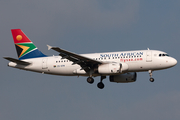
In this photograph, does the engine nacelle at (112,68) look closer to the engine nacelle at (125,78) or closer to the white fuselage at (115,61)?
the white fuselage at (115,61)

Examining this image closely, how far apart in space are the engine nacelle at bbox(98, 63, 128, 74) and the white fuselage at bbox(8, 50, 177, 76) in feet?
2.75

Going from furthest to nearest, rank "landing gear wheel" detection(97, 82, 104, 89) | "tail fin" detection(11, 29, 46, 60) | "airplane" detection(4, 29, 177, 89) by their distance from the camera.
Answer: "landing gear wheel" detection(97, 82, 104, 89)
"tail fin" detection(11, 29, 46, 60)
"airplane" detection(4, 29, 177, 89)

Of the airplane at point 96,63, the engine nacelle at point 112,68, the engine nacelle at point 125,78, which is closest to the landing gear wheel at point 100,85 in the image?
the airplane at point 96,63

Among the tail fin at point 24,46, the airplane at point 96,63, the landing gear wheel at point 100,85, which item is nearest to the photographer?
the airplane at point 96,63

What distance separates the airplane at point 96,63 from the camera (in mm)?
42562

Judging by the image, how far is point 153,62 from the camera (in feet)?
140

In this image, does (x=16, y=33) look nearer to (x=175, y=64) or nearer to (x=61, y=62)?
(x=61, y=62)

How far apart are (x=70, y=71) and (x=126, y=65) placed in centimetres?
779

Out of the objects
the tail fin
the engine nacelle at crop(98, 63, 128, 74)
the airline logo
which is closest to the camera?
the engine nacelle at crop(98, 63, 128, 74)

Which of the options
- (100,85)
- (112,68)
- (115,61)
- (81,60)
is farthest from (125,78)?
(81,60)

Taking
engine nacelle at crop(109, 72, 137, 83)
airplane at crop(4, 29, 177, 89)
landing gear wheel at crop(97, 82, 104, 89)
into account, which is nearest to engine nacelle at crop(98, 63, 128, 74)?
airplane at crop(4, 29, 177, 89)

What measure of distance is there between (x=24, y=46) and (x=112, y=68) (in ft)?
47.9

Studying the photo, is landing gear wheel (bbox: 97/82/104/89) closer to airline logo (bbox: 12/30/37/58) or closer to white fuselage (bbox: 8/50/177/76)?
white fuselage (bbox: 8/50/177/76)

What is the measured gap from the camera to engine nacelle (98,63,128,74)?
138 feet
